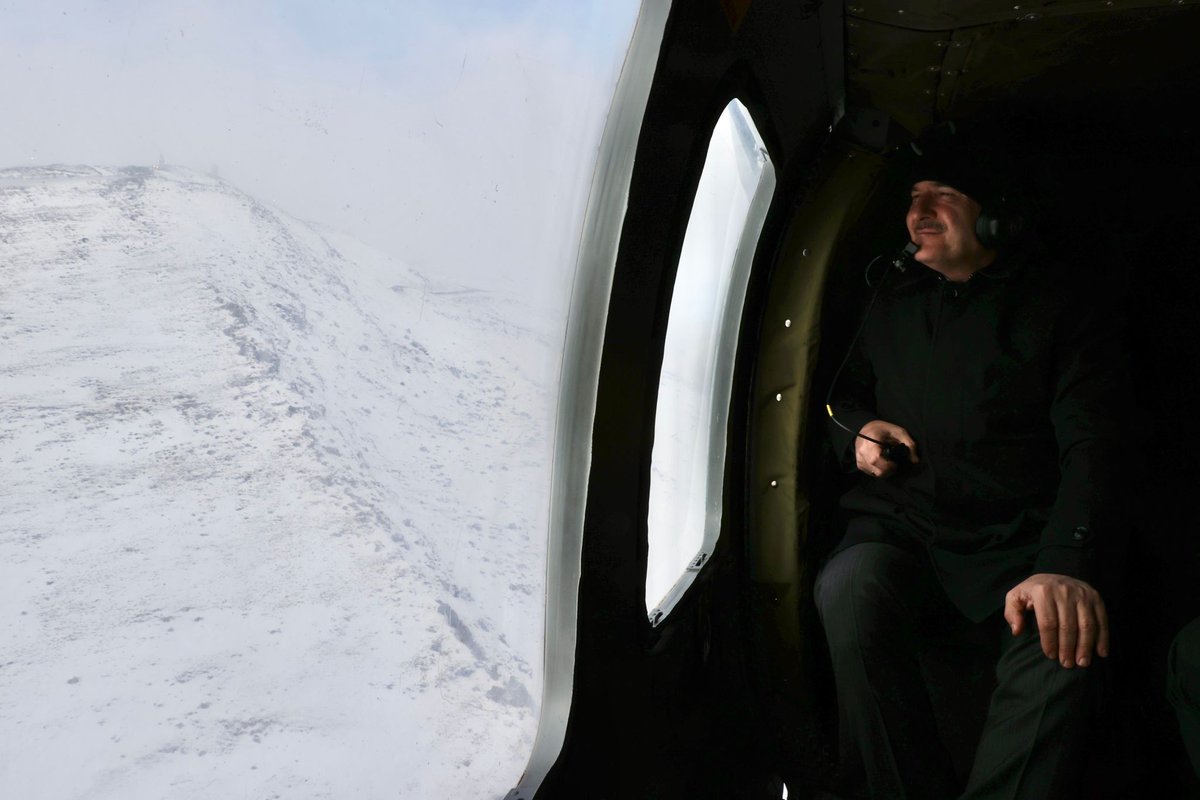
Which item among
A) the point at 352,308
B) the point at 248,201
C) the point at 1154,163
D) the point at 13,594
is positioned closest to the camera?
the point at 13,594

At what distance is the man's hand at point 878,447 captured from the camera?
6.76 ft

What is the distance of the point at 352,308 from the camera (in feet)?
3.43

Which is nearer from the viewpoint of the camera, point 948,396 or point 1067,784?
point 1067,784

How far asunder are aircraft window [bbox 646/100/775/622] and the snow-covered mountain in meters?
0.52

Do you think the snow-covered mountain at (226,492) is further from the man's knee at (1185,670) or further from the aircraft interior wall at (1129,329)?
the man's knee at (1185,670)

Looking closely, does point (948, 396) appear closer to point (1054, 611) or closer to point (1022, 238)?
point (1022, 238)

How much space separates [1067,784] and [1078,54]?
1398 mm

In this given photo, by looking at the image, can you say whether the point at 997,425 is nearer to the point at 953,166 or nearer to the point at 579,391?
the point at 953,166

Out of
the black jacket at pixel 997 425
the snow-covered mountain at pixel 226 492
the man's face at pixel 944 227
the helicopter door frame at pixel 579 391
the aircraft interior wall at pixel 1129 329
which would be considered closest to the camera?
the snow-covered mountain at pixel 226 492

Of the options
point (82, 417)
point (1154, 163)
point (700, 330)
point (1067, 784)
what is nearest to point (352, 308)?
point (82, 417)

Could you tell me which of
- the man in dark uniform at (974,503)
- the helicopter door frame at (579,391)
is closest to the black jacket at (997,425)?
the man in dark uniform at (974,503)

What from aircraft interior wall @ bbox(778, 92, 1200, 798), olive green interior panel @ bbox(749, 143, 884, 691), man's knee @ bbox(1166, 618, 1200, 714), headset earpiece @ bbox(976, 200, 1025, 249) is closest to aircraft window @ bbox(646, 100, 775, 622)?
olive green interior panel @ bbox(749, 143, 884, 691)

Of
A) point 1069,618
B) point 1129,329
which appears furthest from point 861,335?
point 1069,618

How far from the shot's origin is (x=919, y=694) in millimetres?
1889
